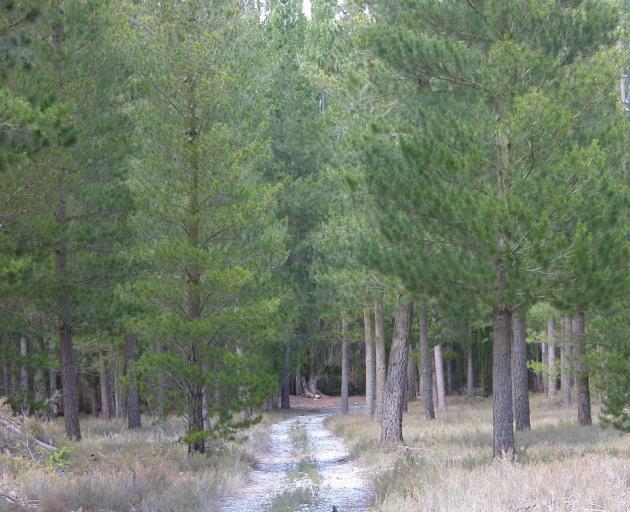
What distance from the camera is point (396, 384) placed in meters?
15.7

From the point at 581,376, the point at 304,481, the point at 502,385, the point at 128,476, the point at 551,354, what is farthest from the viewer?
the point at 551,354

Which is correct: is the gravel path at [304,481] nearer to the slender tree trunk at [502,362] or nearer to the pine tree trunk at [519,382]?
the slender tree trunk at [502,362]

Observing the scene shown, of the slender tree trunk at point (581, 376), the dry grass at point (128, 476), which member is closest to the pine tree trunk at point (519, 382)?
the slender tree trunk at point (581, 376)

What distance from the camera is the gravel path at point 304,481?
10648 millimetres

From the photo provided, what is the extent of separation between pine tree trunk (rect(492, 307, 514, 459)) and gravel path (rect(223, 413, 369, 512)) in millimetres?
2241

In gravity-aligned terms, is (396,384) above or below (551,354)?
above

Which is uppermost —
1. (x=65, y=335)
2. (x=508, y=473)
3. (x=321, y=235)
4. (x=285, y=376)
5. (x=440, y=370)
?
(x=321, y=235)

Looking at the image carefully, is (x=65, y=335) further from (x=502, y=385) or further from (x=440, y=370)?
(x=440, y=370)

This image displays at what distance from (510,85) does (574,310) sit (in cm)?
338

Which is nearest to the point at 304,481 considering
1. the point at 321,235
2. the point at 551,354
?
the point at 321,235

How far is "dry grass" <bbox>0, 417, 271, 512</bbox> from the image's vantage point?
948cm

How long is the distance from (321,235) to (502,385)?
9.39 m

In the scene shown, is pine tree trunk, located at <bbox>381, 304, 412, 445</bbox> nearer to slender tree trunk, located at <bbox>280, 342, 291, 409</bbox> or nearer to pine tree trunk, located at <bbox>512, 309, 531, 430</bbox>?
pine tree trunk, located at <bbox>512, 309, 531, 430</bbox>

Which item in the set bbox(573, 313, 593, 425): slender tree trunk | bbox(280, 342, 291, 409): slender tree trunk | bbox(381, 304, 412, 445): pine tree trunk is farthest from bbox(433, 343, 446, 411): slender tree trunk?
bbox(381, 304, 412, 445): pine tree trunk
